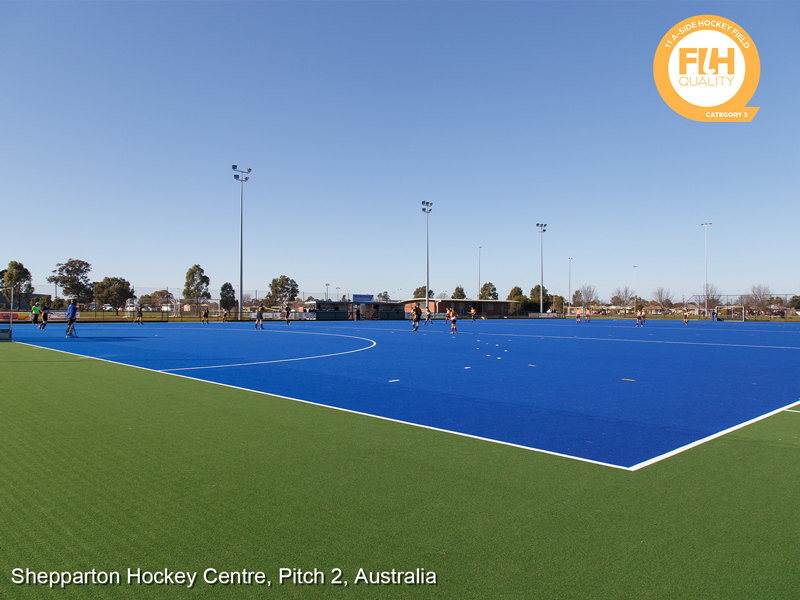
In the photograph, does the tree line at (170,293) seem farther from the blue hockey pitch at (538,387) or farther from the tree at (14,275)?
the blue hockey pitch at (538,387)

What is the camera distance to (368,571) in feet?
10.00

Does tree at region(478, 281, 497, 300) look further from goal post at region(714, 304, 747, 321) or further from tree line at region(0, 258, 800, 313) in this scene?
goal post at region(714, 304, 747, 321)

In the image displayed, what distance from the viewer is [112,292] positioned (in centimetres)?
8988

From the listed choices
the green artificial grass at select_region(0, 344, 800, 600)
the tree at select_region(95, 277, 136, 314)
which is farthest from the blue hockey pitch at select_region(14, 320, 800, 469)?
the tree at select_region(95, 277, 136, 314)

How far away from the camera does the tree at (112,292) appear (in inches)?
3536

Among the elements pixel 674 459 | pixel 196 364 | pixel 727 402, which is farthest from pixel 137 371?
pixel 727 402

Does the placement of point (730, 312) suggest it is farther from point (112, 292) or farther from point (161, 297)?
point (112, 292)

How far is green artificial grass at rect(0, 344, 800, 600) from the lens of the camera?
2.96 m

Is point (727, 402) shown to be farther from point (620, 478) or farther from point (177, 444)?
point (177, 444)

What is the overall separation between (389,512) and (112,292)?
101084mm

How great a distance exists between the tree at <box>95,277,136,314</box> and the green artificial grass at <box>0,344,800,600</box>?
95.4 metres

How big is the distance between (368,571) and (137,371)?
35.4ft

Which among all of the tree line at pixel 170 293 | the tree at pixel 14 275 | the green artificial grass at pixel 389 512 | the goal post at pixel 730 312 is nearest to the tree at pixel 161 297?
the tree line at pixel 170 293

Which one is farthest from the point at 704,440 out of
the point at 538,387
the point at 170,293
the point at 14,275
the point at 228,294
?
the point at 228,294
